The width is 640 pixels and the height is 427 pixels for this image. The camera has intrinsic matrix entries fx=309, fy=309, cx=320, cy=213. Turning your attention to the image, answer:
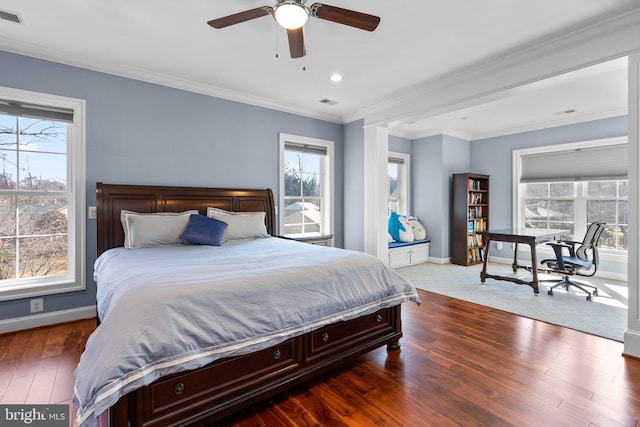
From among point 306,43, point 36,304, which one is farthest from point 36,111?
point 306,43

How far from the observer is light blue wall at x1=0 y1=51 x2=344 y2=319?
9.69ft

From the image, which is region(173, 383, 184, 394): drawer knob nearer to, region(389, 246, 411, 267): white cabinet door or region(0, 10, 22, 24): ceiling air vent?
region(0, 10, 22, 24): ceiling air vent

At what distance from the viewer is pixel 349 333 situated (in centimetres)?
219

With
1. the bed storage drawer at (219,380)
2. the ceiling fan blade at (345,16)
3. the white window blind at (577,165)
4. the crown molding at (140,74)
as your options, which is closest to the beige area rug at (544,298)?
the white window blind at (577,165)

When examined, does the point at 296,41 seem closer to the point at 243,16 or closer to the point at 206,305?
the point at 243,16

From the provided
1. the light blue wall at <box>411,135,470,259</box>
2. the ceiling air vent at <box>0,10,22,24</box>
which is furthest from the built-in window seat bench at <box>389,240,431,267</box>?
the ceiling air vent at <box>0,10,22,24</box>

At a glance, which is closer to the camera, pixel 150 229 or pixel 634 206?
pixel 634 206

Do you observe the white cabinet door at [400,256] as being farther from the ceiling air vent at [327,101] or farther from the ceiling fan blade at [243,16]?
the ceiling fan blade at [243,16]

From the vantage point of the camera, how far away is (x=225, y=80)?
359cm

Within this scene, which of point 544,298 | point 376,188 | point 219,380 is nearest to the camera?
point 219,380

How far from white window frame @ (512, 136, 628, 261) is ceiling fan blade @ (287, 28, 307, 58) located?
5.08 meters

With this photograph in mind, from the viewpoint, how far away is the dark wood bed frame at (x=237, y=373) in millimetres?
1426

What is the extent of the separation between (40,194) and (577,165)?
7246 millimetres

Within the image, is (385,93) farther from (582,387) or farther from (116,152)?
(582,387)
